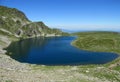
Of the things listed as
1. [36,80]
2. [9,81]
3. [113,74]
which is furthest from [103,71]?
[9,81]

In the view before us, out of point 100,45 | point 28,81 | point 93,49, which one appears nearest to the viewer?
point 28,81

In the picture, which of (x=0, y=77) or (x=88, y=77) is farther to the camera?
(x=88, y=77)

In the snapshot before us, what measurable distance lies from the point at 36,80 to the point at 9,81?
19.0 ft

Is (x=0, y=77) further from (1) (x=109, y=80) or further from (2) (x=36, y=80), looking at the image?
(1) (x=109, y=80)

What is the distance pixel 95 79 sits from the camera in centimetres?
4612

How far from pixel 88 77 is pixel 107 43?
426ft

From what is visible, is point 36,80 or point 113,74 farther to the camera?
point 113,74

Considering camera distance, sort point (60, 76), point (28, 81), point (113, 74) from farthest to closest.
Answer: point (113, 74), point (60, 76), point (28, 81)

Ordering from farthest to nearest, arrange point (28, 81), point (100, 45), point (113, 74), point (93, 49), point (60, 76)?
point (100, 45) → point (93, 49) → point (113, 74) → point (60, 76) → point (28, 81)

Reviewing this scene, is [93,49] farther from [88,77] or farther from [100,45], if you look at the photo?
[88,77]

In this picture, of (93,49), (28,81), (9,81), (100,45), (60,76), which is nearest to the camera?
(9,81)

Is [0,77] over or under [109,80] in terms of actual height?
over

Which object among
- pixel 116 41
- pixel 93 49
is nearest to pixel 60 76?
pixel 93 49

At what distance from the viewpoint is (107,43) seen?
173375 millimetres
